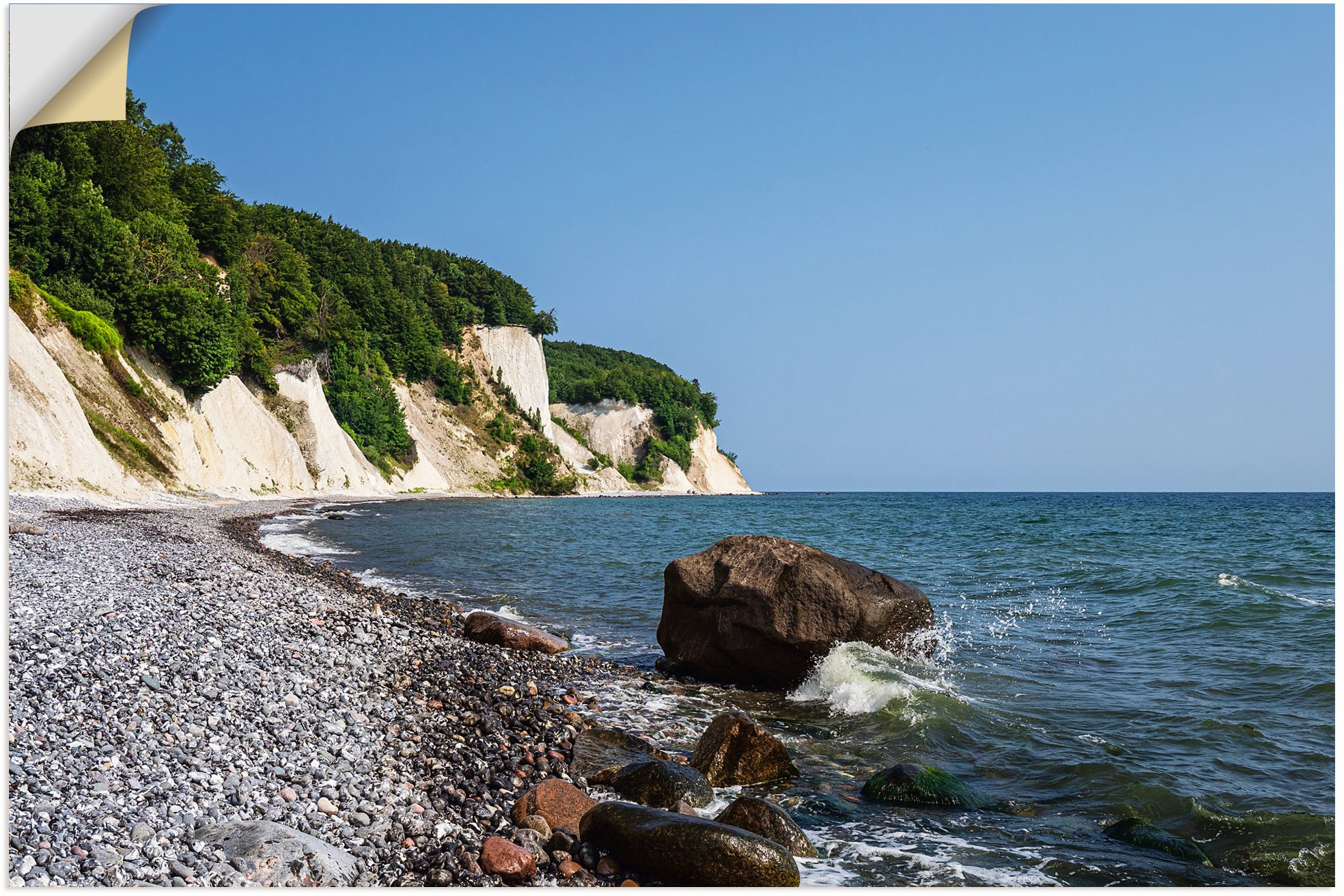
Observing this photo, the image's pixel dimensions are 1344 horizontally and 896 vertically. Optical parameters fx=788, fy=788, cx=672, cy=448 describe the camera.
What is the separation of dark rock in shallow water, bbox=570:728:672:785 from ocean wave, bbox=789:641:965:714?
2.89m

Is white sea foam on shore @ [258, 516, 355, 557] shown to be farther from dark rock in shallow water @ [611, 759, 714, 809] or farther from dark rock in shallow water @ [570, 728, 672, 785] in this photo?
dark rock in shallow water @ [611, 759, 714, 809]

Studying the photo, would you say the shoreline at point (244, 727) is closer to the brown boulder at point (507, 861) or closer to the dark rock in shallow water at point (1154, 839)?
→ the brown boulder at point (507, 861)

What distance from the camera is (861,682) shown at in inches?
389

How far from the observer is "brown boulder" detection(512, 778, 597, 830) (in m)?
5.57

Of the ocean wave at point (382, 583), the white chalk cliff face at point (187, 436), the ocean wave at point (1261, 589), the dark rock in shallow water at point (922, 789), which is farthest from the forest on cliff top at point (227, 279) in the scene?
the ocean wave at point (1261, 589)

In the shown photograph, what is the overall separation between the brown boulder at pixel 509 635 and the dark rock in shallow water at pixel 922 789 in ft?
A: 19.9

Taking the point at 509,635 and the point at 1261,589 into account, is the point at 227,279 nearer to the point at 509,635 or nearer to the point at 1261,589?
the point at 509,635

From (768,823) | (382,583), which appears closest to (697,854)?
(768,823)

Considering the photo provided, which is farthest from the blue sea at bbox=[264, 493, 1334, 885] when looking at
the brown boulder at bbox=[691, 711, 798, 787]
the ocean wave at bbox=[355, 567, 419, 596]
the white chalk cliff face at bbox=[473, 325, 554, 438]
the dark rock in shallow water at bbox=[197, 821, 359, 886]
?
the white chalk cliff face at bbox=[473, 325, 554, 438]

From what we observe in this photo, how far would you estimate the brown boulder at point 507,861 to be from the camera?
4.79 metres

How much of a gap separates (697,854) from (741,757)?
230 centimetres

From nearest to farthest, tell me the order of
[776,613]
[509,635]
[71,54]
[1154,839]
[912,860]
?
[71,54]
[912,860]
[1154,839]
[776,613]
[509,635]

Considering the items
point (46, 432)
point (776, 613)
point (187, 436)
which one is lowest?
point (776, 613)

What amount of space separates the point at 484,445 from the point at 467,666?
3152 inches
